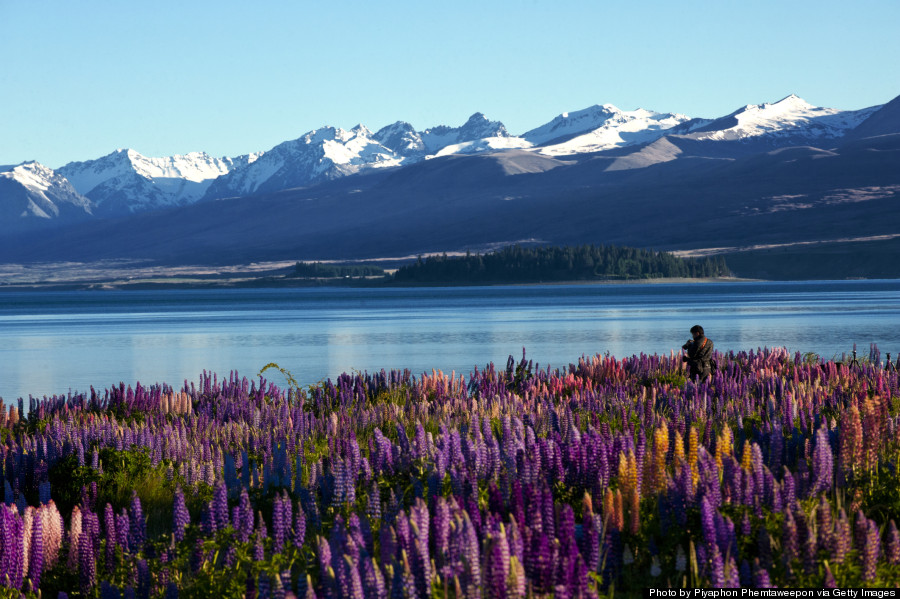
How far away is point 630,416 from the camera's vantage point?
44.0ft

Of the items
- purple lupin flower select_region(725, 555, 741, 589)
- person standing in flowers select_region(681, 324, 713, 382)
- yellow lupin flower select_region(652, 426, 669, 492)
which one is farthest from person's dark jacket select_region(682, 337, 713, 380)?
purple lupin flower select_region(725, 555, 741, 589)

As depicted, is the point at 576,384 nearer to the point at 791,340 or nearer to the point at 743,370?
the point at 743,370

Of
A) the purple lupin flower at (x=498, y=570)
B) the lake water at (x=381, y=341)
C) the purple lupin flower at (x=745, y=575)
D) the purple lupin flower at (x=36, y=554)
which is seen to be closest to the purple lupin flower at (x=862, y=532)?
the purple lupin flower at (x=745, y=575)

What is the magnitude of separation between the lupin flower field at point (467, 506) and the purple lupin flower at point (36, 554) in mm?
26

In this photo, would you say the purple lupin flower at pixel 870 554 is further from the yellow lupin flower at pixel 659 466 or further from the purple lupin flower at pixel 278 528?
the purple lupin flower at pixel 278 528

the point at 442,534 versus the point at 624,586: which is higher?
the point at 442,534

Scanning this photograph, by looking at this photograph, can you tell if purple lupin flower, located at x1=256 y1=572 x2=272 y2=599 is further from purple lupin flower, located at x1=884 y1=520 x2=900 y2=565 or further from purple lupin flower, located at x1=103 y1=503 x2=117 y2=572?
purple lupin flower, located at x1=884 y1=520 x2=900 y2=565

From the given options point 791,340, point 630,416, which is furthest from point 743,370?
point 791,340

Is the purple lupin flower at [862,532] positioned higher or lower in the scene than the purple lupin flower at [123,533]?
higher

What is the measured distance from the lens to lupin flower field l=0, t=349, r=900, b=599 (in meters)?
6.21

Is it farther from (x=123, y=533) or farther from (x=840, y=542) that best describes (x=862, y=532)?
(x=123, y=533)

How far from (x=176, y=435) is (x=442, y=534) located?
6.80 m

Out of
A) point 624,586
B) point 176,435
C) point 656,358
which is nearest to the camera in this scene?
point 624,586

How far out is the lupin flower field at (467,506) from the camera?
621cm
